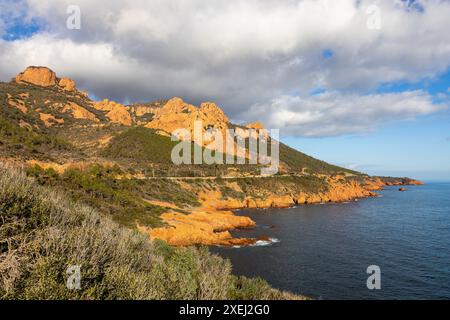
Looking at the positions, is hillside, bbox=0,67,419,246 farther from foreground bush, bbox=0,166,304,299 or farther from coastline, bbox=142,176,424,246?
foreground bush, bbox=0,166,304,299

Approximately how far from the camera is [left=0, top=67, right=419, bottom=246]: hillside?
A: 52906 mm

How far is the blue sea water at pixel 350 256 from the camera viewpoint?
3428 centimetres

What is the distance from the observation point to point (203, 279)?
53.6 ft

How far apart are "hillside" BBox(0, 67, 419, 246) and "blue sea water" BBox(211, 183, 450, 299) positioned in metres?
8.16

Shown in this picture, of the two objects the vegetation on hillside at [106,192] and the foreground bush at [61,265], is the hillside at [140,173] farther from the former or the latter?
the foreground bush at [61,265]

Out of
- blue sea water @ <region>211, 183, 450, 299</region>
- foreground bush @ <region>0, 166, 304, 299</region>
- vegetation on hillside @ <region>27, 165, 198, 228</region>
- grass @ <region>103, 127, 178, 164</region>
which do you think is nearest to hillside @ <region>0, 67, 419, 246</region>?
vegetation on hillside @ <region>27, 165, 198, 228</region>

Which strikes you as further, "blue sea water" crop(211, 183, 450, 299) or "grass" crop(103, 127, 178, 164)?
"grass" crop(103, 127, 178, 164)

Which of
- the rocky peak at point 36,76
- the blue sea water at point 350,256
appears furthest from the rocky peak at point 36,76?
the blue sea water at point 350,256

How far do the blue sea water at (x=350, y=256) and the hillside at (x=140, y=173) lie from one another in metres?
8.16

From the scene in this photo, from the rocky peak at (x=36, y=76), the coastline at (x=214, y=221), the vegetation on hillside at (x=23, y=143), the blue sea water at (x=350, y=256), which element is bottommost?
the blue sea water at (x=350, y=256)

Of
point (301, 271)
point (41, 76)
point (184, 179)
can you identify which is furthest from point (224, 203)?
point (41, 76)

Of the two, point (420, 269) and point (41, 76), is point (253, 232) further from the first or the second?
point (41, 76)

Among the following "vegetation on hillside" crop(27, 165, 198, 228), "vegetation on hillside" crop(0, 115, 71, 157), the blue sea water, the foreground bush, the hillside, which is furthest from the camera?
"vegetation on hillside" crop(0, 115, 71, 157)

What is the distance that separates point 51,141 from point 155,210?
4367cm
